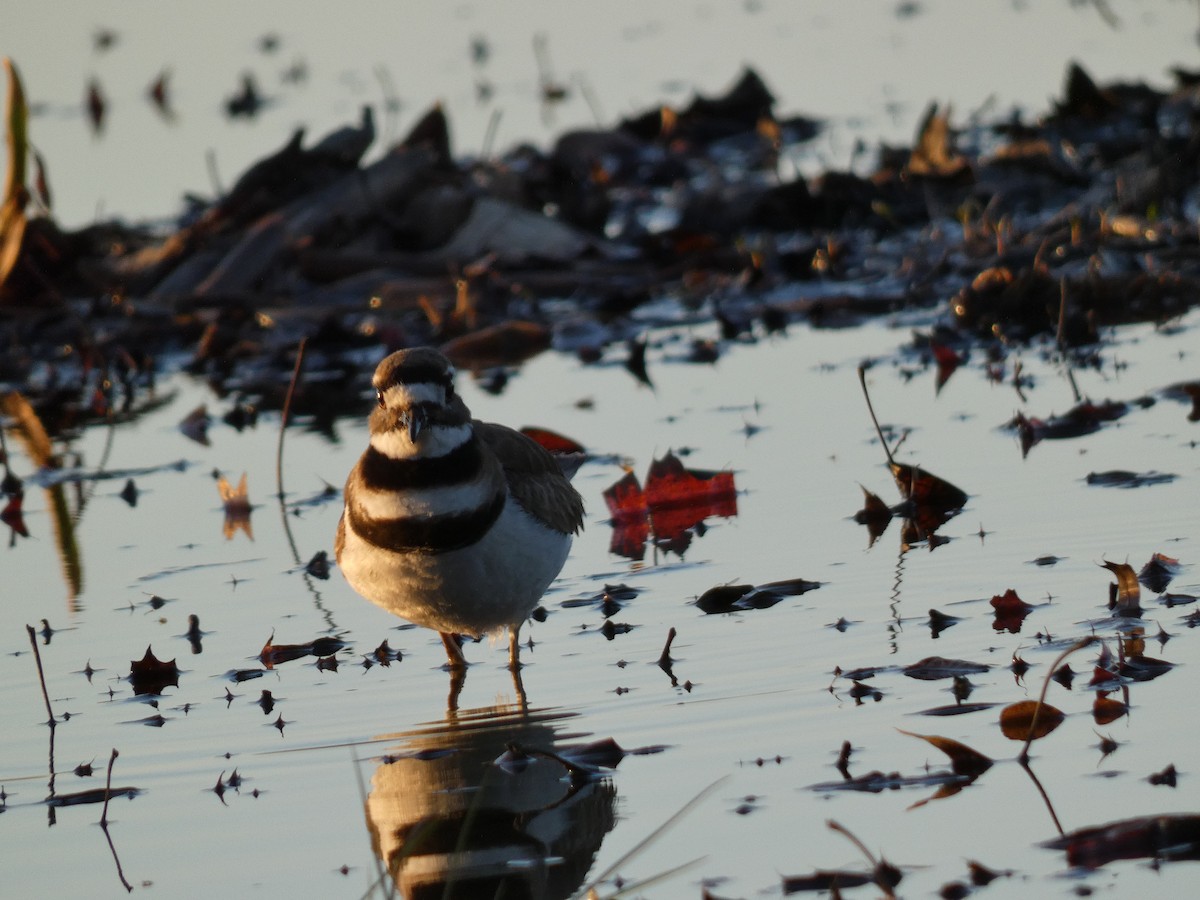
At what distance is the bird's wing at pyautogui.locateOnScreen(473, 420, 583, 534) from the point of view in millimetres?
5875

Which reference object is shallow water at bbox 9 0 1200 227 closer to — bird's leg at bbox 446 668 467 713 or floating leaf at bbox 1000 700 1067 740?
bird's leg at bbox 446 668 467 713

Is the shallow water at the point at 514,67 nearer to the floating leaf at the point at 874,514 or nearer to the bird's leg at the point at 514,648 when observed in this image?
the floating leaf at the point at 874,514

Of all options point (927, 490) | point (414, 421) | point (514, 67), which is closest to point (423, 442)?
point (414, 421)

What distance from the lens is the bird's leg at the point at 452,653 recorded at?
6.01 m

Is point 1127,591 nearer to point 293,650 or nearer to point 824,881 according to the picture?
point 824,881

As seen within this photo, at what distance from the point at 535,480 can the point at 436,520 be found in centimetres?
66

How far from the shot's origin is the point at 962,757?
176 inches

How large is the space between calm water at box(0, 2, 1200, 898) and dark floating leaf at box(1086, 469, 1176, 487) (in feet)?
0.21

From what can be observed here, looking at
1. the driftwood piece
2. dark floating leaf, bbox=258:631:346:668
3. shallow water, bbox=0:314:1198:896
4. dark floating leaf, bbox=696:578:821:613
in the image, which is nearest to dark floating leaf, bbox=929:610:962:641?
shallow water, bbox=0:314:1198:896

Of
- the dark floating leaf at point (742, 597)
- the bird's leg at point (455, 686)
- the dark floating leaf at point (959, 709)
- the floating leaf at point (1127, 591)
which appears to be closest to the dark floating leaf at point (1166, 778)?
the dark floating leaf at point (959, 709)

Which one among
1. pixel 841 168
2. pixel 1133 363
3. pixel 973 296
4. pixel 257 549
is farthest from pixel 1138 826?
pixel 841 168

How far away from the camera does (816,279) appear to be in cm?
1169

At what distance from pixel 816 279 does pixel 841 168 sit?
10.7ft

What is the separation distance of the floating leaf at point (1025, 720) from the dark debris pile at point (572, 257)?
5.00 m
